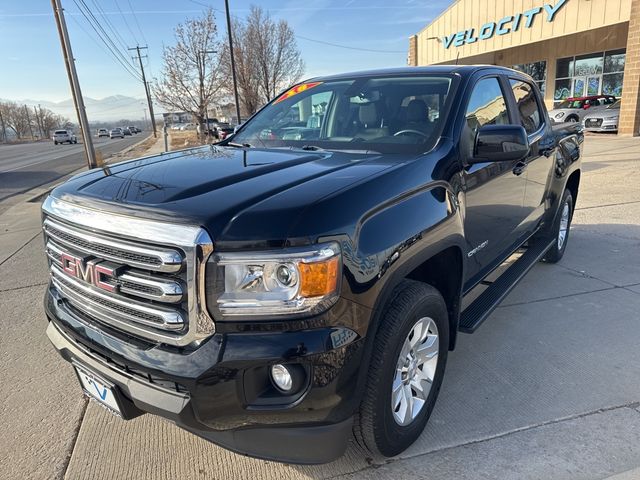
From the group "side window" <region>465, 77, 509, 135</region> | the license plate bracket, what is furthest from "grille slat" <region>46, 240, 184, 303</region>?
"side window" <region>465, 77, 509, 135</region>

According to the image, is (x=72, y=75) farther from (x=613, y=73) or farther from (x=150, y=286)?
(x=613, y=73)

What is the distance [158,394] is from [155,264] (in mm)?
494

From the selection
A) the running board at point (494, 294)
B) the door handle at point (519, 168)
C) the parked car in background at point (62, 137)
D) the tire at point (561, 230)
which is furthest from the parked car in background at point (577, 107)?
the parked car in background at point (62, 137)

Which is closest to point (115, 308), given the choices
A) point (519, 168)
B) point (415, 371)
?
point (415, 371)

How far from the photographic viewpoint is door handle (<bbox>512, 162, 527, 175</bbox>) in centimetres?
333

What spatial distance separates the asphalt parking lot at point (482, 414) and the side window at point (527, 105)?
1.50 meters

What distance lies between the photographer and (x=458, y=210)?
2.49m

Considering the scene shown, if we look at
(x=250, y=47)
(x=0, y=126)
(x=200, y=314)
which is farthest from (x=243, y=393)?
(x=0, y=126)

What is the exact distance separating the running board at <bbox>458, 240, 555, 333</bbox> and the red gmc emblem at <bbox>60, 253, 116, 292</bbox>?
76.0 inches

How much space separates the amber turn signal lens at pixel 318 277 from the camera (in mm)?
1658

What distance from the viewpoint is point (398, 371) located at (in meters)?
2.14

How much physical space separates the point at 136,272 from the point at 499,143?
6.35 ft

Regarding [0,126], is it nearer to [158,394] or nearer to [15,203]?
[15,203]

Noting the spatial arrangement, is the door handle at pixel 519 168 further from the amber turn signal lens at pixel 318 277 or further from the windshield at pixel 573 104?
the windshield at pixel 573 104
